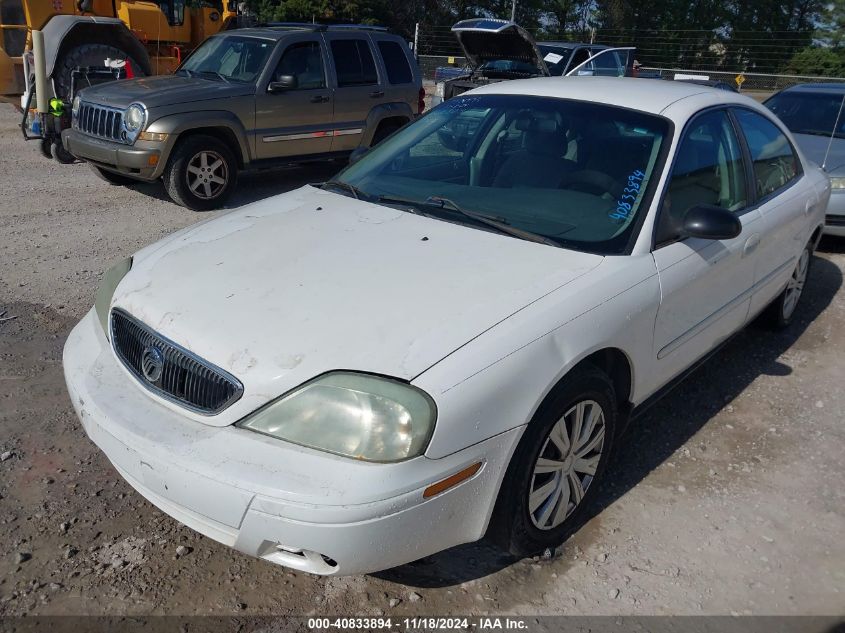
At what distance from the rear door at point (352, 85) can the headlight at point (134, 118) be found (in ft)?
7.61

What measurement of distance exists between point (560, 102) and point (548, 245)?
3.38ft

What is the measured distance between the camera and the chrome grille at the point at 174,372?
2.38m

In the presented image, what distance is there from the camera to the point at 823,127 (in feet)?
26.7

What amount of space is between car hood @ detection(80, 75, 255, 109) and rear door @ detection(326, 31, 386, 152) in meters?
1.25

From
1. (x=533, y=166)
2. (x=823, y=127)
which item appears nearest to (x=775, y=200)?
(x=533, y=166)

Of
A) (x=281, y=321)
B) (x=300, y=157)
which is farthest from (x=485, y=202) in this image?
(x=300, y=157)

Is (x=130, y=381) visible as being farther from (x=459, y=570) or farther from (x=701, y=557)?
(x=701, y=557)

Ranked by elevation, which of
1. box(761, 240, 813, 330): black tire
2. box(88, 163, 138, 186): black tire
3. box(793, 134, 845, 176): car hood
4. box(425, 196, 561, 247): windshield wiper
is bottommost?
Answer: box(88, 163, 138, 186): black tire

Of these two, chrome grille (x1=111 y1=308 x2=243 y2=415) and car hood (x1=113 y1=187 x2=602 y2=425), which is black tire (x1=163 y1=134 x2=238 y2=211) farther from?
chrome grille (x1=111 y1=308 x2=243 y2=415)

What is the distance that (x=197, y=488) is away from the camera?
7.43 ft

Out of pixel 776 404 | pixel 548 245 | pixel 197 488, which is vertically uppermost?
pixel 548 245

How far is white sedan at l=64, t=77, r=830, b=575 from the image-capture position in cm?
224

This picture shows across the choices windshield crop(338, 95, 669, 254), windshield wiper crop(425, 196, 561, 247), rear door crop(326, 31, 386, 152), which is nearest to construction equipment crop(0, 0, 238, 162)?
rear door crop(326, 31, 386, 152)

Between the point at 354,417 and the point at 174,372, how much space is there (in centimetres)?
68
